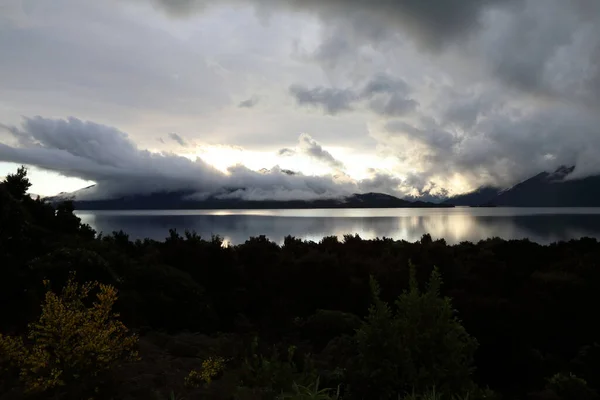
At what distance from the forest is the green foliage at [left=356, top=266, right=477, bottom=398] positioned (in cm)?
2

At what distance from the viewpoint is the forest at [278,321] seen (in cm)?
499

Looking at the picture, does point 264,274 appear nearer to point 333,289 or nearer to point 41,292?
point 333,289

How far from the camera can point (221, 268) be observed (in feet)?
39.8

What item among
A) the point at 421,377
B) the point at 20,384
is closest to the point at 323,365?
the point at 421,377

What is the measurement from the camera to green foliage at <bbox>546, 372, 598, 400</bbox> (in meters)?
6.45

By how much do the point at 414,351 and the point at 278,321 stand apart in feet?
12.2

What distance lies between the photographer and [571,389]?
256 inches

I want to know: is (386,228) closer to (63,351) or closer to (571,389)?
(571,389)

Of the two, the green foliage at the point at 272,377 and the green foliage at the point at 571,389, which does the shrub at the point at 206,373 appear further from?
the green foliage at the point at 571,389

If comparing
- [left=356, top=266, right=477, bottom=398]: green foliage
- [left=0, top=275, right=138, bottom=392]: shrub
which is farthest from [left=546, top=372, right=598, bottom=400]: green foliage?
[left=0, top=275, right=138, bottom=392]: shrub

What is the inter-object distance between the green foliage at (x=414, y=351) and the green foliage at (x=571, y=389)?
8.80ft

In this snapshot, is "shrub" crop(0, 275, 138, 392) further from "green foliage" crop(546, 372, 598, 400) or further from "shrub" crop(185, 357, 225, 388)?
"green foliage" crop(546, 372, 598, 400)

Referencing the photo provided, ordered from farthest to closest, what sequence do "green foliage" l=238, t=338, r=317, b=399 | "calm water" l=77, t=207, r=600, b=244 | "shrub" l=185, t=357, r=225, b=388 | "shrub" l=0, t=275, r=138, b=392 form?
1. "calm water" l=77, t=207, r=600, b=244
2. "shrub" l=185, t=357, r=225, b=388
3. "green foliage" l=238, t=338, r=317, b=399
4. "shrub" l=0, t=275, r=138, b=392

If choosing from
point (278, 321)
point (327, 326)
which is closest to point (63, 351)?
point (278, 321)
